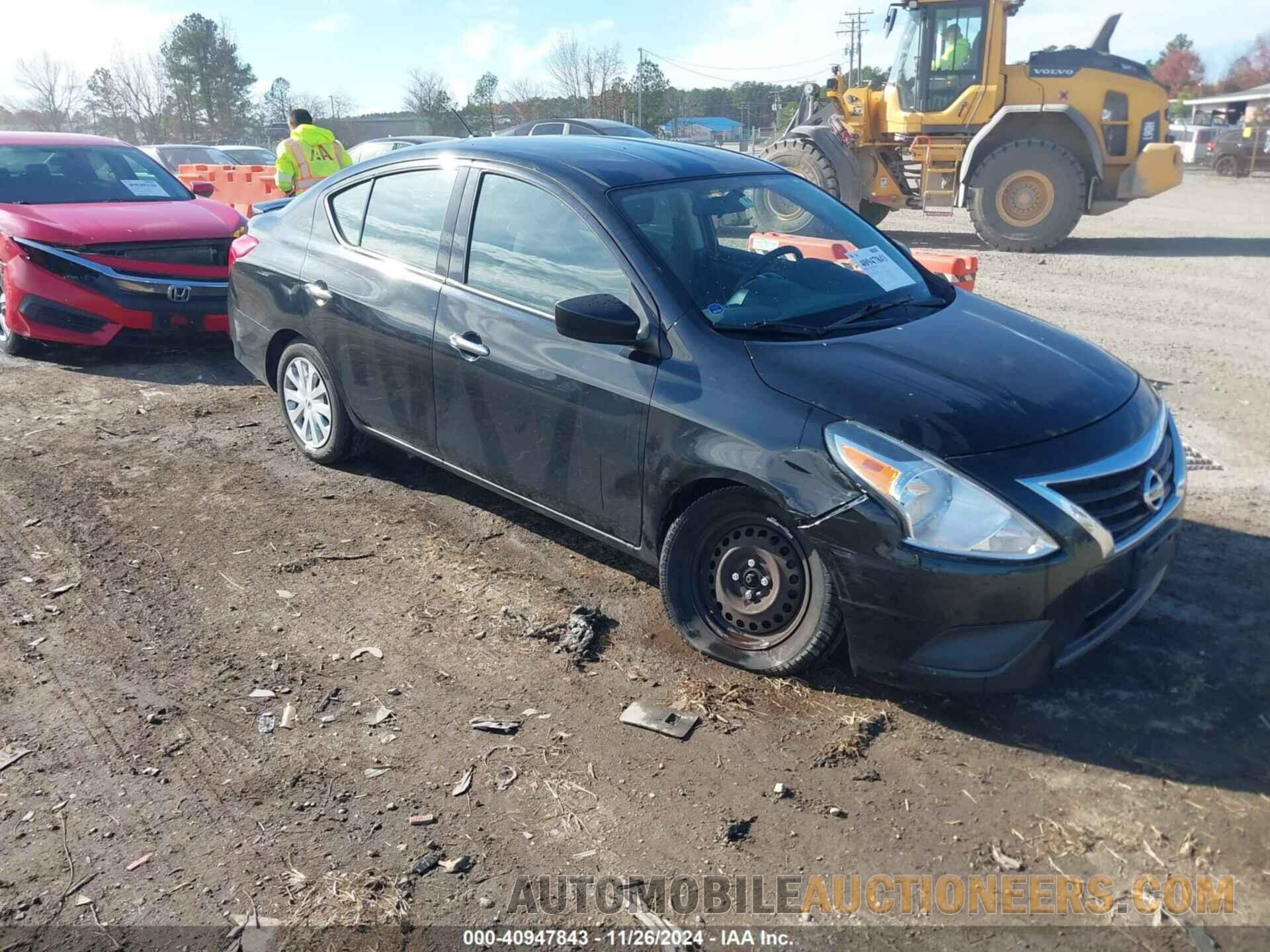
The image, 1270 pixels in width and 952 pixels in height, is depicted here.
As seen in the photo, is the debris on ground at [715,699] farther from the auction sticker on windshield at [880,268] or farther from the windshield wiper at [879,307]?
the auction sticker on windshield at [880,268]

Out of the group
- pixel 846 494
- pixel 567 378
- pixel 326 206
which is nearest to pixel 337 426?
pixel 326 206

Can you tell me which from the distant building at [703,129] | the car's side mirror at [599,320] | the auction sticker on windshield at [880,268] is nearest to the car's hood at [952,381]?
the auction sticker on windshield at [880,268]

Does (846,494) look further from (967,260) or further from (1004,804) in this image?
(967,260)

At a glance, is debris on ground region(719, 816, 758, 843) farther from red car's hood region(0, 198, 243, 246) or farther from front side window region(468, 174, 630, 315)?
red car's hood region(0, 198, 243, 246)

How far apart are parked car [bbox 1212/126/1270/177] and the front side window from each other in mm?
37585

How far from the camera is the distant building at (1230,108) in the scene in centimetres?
4550

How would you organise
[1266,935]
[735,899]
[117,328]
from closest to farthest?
[1266,935] → [735,899] → [117,328]

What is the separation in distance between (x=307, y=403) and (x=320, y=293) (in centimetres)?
74

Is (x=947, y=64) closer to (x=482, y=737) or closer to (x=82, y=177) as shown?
(x=82, y=177)

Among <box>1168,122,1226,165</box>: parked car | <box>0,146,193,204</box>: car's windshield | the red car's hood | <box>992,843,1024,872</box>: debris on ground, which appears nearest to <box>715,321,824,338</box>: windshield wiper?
<box>992,843,1024,872</box>: debris on ground

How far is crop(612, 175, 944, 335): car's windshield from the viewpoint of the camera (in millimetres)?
3809

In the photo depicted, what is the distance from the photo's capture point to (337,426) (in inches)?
211

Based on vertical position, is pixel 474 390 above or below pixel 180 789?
above

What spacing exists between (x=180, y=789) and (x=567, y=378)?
1948mm
